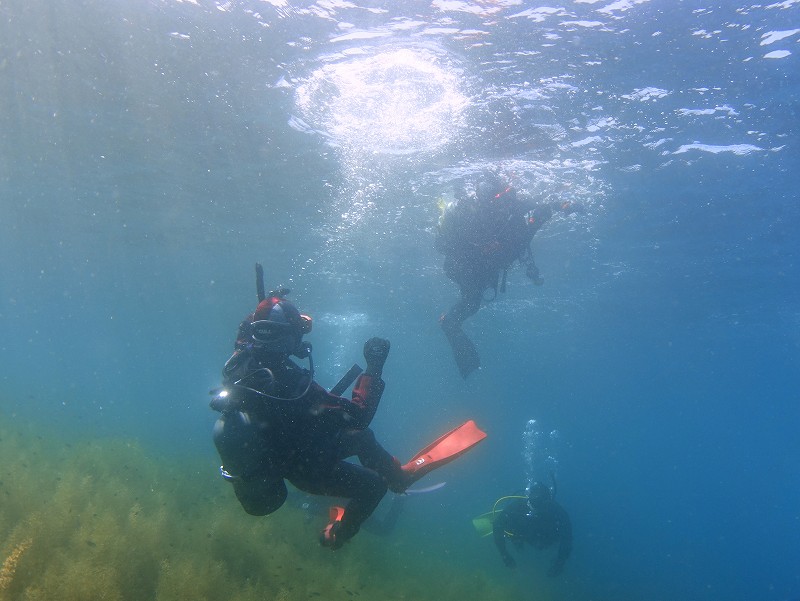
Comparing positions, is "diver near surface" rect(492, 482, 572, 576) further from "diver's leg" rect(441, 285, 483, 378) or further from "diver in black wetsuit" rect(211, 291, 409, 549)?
"diver in black wetsuit" rect(211, 291, 409, 549)

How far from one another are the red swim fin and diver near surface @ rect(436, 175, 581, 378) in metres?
4.84

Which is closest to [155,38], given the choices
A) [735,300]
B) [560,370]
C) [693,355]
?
[735,300]

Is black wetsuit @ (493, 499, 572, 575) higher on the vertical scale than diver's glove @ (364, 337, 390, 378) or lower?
lower

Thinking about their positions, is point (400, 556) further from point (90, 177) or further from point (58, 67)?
point (90, 177)

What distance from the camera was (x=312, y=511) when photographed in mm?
13477

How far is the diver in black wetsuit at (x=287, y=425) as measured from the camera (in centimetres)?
405

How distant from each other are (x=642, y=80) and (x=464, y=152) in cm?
493

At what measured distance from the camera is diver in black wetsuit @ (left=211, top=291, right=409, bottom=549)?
405cm

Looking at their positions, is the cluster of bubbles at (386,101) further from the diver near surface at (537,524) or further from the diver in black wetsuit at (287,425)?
the diver near surface at (537,524)

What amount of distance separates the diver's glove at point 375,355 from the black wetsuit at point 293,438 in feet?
0.36

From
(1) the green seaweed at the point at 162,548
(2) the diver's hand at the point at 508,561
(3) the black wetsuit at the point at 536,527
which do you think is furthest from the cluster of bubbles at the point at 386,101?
(2) the diver's hand at the point at 508,561

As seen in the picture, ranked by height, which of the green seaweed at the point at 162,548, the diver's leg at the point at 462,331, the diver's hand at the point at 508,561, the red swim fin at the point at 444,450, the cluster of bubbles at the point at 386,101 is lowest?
the diver's hand at the point at 508,561

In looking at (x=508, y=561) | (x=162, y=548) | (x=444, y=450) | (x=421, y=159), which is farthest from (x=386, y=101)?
(x=508, y=561)

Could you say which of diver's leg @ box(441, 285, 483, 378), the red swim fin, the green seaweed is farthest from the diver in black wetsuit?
diver's leg @ box(441, 285, 483, 378)
